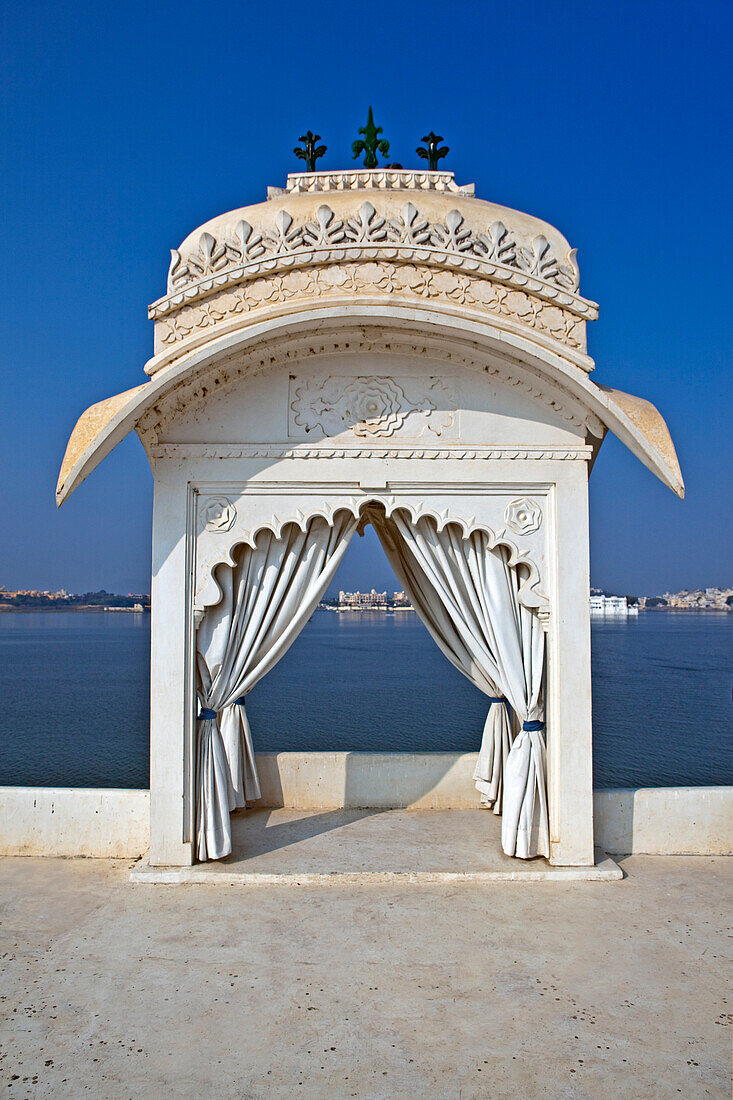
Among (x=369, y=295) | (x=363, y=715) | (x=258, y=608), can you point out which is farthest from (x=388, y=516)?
(x=363, y=715)

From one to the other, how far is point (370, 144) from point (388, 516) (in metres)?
2.70

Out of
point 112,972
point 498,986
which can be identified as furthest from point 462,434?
point 112,972

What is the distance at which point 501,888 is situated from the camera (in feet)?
14.4

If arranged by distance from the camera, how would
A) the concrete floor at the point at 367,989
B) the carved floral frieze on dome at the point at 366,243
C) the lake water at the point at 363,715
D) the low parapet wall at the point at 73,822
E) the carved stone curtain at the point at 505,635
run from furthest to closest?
the lake water at the point at 363,715 → the low parapet wall at the point at 73,822 → the carved stone curtain at the point at 505,635 → the carved floral frieze on dome at the point at 366,243 → the concrete floor at the point at 367,989

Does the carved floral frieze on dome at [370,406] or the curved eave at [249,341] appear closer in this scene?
the curved eave at [249,341]

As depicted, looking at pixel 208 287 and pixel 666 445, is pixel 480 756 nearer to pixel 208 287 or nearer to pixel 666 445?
pixel 666 445

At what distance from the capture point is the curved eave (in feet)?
14.0

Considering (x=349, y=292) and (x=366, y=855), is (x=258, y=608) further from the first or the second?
(x=349, y=292)

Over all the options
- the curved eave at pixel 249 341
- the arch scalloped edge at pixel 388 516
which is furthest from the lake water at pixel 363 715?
the curved eave at pixel 249 341

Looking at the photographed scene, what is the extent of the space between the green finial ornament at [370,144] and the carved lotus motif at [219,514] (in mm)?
2606

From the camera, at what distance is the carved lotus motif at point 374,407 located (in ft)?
15.5

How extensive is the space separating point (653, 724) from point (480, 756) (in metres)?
17.6

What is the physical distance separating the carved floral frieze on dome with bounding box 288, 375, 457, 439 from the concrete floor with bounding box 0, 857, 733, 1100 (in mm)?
2617

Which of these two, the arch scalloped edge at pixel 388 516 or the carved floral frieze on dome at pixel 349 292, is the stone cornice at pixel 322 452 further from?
the carved floral frieze on dome at pixel 349 292
